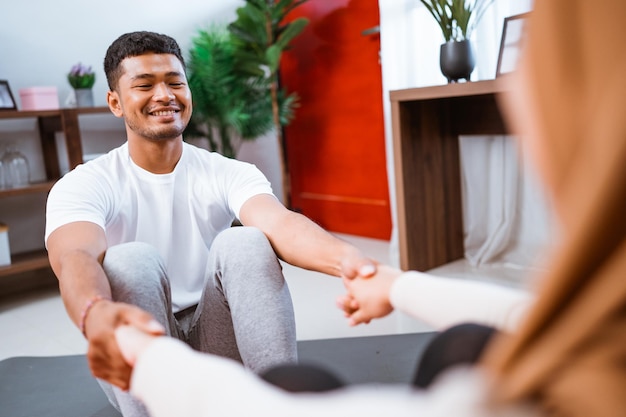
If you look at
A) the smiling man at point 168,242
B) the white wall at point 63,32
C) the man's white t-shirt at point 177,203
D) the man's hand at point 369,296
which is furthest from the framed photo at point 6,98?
the man's hand at point 369,296

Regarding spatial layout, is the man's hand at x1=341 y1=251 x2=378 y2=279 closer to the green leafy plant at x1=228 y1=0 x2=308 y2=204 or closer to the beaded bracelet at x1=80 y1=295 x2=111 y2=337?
the beaded bracelet at x1=80 y1=295 x2=111 y2=337

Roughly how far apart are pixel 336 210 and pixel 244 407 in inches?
137

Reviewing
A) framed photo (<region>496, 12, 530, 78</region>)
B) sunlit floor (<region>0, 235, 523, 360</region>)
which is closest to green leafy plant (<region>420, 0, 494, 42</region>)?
framed photo (<region>496, 12, 530, 78</region>)

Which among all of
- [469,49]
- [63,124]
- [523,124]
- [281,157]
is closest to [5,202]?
[63,124]

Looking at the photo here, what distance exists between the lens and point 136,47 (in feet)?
5.07

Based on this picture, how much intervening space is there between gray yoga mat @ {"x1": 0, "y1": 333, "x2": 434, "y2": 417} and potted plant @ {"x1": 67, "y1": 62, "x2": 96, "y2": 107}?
1466mm

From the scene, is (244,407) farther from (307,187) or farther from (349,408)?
(307,187)

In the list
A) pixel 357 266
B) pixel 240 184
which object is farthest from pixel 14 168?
pixel 357 266

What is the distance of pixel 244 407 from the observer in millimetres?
525

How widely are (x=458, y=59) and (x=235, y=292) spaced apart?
1666mm

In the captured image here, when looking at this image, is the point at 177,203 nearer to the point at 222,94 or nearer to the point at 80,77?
the point at 80,77

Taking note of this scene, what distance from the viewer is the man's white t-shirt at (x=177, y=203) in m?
1.45

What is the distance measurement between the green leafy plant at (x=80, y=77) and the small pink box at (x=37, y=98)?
12 centimetres

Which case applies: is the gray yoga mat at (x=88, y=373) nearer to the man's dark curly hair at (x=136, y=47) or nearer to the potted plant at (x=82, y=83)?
the man's dark curly hair at (x=136, y=47)
